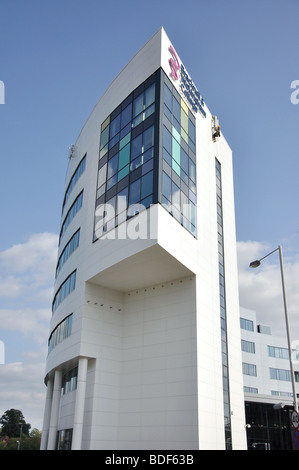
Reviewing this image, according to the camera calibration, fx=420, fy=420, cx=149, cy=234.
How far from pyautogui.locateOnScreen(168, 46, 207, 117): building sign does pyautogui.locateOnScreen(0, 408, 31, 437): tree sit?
105 metres

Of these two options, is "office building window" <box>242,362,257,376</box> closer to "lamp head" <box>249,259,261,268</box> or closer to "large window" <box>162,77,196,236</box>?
"large window" <box>162,77,196,236</box>

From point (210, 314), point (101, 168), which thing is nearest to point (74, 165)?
point (101, 168)

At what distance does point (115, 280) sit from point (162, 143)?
10.6 meters

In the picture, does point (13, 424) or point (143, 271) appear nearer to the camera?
point (143, 271)

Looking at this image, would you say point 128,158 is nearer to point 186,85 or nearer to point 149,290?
point 186,85

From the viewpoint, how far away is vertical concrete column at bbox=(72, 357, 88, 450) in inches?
1106

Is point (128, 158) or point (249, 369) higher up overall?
point (128, 158)

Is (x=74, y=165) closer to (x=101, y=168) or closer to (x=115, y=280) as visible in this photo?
(x=101, y=168)

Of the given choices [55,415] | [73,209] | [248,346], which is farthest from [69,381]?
[248,346]

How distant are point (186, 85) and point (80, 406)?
25297mm

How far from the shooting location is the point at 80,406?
94.5ft
